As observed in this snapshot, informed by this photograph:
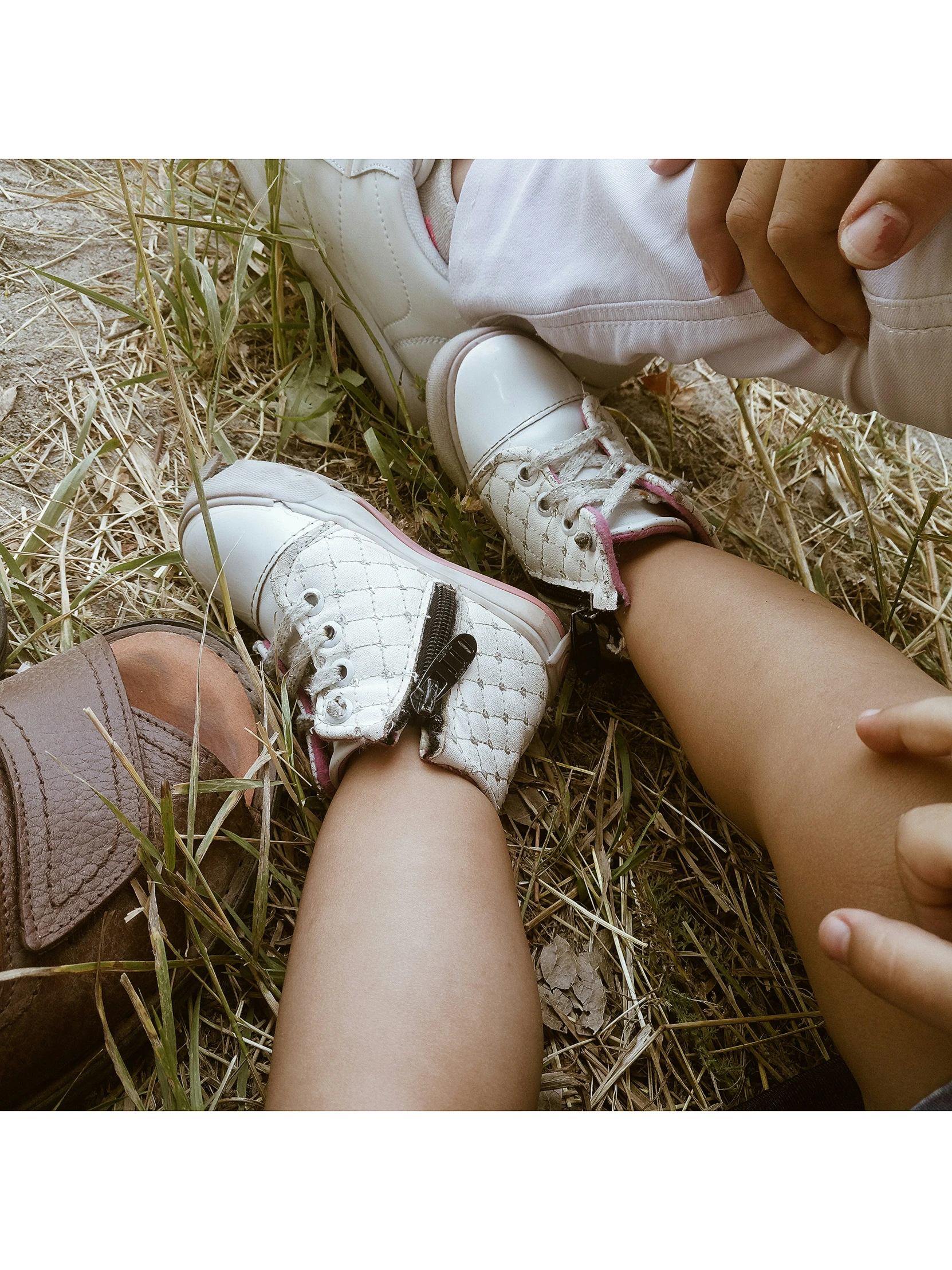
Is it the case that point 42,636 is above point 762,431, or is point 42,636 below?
below

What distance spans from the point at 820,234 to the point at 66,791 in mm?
782

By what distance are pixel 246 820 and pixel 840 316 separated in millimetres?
727

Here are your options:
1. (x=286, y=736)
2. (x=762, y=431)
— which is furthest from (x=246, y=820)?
(x=762, y=431)

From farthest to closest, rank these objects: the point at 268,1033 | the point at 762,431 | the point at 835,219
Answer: the point at 762,431, the point at 268,1033, the point at 835,219

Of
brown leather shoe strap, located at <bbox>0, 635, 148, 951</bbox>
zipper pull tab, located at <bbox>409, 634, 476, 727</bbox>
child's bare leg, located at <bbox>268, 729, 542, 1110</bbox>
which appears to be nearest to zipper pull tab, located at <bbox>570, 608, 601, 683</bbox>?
zipper pull tab, located at <bbox>409, 634, 476, 727</bbox>

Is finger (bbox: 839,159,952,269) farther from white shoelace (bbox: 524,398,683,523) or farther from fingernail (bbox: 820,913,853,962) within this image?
fingernail (bbox: 820,913,853,962)

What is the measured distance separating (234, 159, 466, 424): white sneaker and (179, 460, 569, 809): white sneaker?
229 millimetres

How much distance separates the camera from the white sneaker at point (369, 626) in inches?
31.2

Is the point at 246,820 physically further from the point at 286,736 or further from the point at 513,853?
the point at 513,853

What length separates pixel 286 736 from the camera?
809 mm

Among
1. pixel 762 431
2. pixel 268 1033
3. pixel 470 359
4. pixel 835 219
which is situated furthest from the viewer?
pixel 762 431

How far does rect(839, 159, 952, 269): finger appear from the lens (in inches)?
21.5

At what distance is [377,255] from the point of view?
1.03 m
